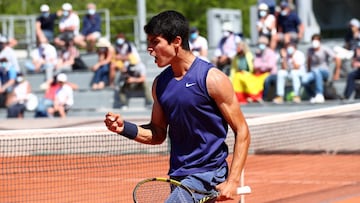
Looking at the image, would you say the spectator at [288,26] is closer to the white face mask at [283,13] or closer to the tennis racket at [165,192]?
the white face mask at [283,13]

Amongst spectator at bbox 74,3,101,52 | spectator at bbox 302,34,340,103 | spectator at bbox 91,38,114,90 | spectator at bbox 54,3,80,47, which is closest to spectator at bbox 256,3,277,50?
spectator at bbox 302,34,340,103

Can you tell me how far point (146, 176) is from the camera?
12133 mm

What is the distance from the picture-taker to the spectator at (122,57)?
21.3 meters

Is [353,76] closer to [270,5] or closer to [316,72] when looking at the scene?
[316,72]

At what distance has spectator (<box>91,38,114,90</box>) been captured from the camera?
22359 mm

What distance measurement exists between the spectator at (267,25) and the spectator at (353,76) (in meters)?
2.34

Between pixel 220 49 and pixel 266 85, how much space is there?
199 cm

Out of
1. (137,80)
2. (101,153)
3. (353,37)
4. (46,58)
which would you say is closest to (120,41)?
(137,80)

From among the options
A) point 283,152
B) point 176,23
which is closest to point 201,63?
point 176,23

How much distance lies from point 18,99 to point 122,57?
2591 mm

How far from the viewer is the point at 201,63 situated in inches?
228

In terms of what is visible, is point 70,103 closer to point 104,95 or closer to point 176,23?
point 104,95

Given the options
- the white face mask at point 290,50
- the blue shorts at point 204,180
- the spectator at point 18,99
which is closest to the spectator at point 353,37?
the white face mask at point 290,50

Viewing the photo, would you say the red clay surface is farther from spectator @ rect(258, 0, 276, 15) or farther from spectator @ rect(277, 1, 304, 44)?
spectator @ rect(258, 0, 276, 15)
